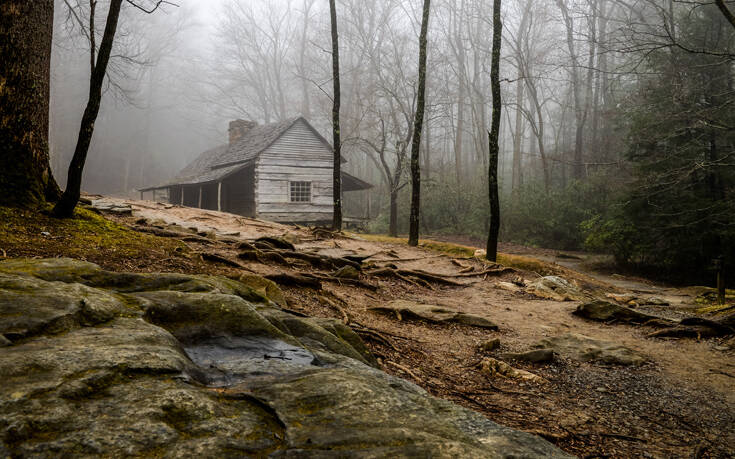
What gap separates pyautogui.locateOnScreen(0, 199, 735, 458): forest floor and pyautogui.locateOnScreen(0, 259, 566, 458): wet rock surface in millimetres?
1744

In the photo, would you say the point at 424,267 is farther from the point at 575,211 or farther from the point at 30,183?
the point at 575,211

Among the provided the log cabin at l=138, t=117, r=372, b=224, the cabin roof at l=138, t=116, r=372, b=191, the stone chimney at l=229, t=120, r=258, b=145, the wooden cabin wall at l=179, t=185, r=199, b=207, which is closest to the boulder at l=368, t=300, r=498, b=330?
the cabin roof at l=138, t=116, r=372, b=191

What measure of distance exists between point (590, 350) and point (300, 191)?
915 inches

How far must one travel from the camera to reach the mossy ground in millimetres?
4711

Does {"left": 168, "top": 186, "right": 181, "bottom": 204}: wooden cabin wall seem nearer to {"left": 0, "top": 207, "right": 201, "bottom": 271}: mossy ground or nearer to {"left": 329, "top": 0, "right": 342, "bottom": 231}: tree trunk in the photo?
{"left": 329, "top": 0, "right": 342, "bottom": 231}: tree trunk

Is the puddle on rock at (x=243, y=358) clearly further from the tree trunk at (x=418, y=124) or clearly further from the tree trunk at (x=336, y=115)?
the tree trunk at (x=336, y=115)

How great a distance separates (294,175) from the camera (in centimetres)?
2677

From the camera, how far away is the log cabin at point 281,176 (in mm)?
25828

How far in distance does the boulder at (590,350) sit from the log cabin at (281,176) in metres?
21.3

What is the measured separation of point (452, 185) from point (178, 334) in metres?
26.0

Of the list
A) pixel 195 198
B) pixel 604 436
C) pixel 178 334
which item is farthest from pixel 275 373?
pixel 195 198

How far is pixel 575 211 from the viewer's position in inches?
864

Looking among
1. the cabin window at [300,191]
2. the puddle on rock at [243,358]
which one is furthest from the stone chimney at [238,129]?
the puddle on rock at [243,358]

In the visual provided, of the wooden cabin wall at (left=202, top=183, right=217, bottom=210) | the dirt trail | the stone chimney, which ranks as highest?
the stone chimney
